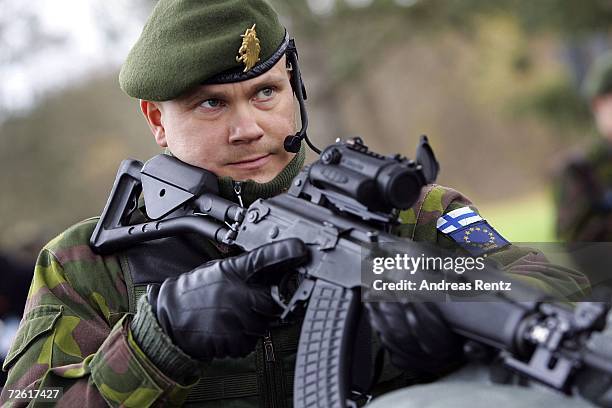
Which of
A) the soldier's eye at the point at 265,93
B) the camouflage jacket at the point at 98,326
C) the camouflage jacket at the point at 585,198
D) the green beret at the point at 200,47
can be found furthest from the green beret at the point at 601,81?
the soldier's eye at the point at 265,93

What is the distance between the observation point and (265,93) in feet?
8.08

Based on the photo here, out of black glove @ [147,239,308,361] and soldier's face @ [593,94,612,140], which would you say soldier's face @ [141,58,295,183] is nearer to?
black glove @ [147,239,308,361]

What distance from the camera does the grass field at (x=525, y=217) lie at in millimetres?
11647

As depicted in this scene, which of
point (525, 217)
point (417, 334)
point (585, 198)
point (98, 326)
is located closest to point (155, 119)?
point (98, 326)

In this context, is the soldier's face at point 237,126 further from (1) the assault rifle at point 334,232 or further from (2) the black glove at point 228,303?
(2) the black glove at point 228,303

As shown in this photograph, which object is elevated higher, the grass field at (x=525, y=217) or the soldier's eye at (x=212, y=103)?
the soldier's eye at (x=212, y=103)

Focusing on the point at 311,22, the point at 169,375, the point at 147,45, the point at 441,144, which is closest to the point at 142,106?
the point at 147,45

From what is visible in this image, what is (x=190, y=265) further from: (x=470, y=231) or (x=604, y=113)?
(x=604, y=113)

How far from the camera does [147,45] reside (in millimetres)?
2537

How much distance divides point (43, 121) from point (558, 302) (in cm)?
1925

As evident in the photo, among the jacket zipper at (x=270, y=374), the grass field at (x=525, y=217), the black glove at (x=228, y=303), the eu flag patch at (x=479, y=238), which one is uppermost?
the eu flag patch at (x=479, y=238)

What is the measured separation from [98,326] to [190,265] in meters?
0.29

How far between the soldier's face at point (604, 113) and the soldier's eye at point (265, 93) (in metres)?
4.06

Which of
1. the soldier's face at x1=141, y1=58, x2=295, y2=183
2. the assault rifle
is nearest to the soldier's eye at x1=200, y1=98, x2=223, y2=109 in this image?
the soldier's face at x1=141, y1=58, x2=295, y2=183
